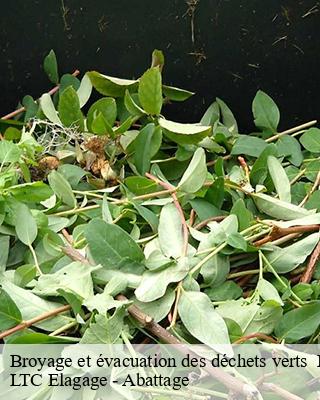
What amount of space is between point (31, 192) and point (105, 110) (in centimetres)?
20

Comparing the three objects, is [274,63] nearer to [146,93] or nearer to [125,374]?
[146,93]

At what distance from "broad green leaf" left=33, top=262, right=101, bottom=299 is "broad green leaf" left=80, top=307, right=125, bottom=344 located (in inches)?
1.6

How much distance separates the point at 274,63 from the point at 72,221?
0.42 m

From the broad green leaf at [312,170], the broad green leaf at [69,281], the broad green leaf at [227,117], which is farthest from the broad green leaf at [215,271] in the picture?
the broad green leaf at [227,117]

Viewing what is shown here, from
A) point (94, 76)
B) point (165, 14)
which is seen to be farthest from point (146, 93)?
point (165, 14)

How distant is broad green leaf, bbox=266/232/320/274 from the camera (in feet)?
2.28

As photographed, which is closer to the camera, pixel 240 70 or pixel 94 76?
pixel 94 76

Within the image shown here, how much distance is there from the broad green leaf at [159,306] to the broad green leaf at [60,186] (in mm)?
172

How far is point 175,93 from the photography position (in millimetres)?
939

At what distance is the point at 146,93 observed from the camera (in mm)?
842

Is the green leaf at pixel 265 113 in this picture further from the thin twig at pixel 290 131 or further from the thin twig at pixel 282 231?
the thin twig at pixel 282 231

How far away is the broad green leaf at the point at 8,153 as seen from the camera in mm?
712

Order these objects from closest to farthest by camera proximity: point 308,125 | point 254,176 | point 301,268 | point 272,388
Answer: point 272,388 → point 301,268 → point 254,176 → point 308,125

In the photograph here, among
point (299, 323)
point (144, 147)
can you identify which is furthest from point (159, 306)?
point (144, 147)
